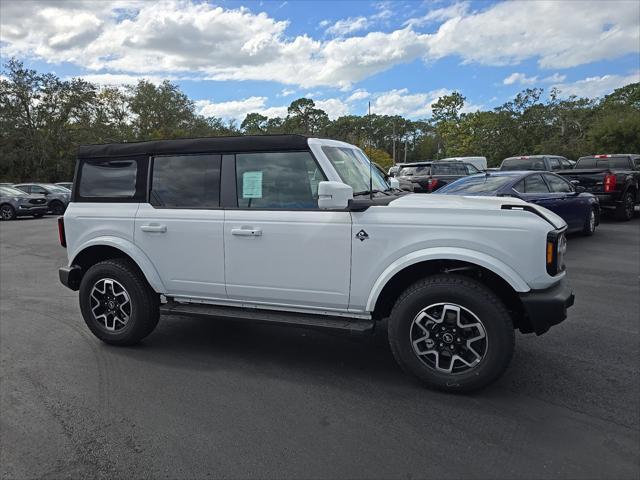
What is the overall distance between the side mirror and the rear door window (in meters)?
1.14

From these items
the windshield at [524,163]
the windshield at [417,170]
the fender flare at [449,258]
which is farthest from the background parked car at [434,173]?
the fender flare at [449,258]

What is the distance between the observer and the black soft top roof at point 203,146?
160 inches

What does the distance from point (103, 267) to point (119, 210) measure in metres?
0.56

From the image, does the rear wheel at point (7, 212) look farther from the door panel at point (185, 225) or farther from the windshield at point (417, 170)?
the door panel at point (185, 225)

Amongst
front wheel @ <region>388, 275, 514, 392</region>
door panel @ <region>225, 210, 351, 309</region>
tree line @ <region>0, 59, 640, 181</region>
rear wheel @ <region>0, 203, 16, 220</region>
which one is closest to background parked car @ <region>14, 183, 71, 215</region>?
rear wheel @ <region>0, 203, 16, 220</region>

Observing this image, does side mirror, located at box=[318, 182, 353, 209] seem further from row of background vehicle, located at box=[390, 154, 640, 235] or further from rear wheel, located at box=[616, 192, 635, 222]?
rear wheel, located at box=[616, 192, 635, 222]

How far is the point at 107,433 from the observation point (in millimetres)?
3143

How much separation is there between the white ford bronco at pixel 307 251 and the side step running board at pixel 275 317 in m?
0.02

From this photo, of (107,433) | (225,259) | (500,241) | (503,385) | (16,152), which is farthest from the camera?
(16,152)

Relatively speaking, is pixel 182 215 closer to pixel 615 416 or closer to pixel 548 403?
pixel 548 403

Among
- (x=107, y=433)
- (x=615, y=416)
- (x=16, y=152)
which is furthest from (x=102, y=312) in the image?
(x=16, y=152)

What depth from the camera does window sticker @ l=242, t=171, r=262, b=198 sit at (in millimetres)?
4125

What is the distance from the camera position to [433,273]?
3760 mm

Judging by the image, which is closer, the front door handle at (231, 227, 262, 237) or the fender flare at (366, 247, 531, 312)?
the fender flare at (366, 247, 531, 312)
